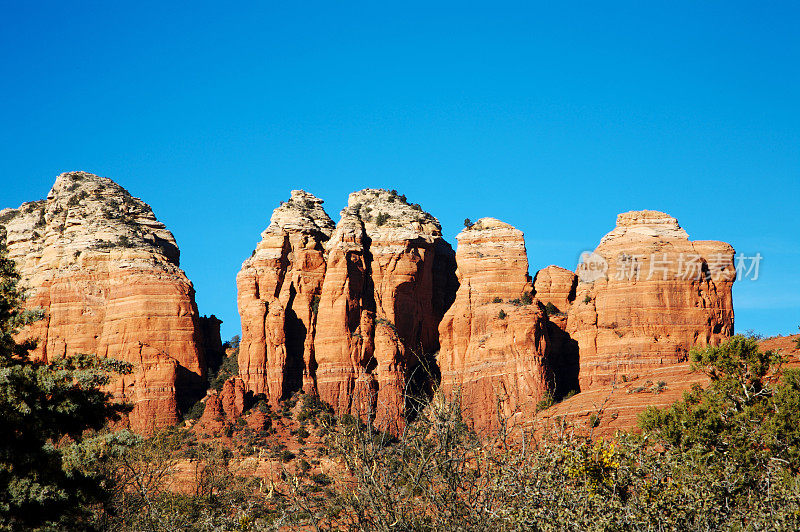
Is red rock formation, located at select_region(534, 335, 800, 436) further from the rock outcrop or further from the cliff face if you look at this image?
the rock outcrop

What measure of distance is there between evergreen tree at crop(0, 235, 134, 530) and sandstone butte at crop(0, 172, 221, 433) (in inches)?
1863

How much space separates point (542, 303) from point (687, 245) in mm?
12808

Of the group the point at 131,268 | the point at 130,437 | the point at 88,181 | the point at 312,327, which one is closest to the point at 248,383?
the point at 312,327

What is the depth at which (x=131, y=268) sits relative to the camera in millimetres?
89062

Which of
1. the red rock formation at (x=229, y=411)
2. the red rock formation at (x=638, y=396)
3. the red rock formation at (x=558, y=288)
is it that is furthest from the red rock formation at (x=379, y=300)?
the red rock formation at (x=638, y=396)

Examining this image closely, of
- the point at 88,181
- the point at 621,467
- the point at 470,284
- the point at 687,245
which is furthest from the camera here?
the point at 88,181

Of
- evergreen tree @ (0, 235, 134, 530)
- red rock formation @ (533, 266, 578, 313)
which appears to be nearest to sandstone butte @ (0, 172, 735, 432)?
red rock formation @ (533, 266, 578, 313)

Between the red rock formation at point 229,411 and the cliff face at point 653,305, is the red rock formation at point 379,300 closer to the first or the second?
the red rock formation at point 229,411

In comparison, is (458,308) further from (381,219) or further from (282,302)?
(282,302)

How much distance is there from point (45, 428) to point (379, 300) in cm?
5794

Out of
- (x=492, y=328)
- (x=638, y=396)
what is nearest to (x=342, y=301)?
(x=492, y=328)

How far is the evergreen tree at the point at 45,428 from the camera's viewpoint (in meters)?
30.3

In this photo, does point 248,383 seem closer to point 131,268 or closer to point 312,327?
point 312,327

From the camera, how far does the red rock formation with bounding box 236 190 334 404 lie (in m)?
86.6
